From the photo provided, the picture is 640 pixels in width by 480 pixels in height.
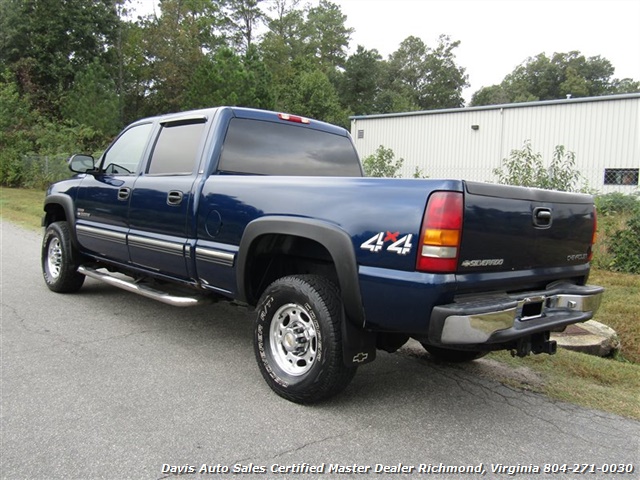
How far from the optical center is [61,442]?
2883 mm

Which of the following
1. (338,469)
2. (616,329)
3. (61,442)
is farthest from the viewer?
(616,329)

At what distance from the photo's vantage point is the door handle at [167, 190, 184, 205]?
4.24m

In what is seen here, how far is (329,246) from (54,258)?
4639mm

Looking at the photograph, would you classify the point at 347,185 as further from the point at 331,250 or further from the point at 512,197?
the point at 512,197

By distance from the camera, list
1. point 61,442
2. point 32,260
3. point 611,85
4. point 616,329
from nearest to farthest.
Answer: point 61,442, point 616,329, point 32,260, point 611,85

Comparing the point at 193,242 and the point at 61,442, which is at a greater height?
the point at 193,242

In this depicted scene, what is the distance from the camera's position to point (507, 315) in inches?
112

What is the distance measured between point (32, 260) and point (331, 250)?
285 inches

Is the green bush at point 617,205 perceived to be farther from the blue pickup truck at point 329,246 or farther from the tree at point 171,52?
the tree at point 171,52

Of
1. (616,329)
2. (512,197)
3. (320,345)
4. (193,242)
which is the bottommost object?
(616,329)

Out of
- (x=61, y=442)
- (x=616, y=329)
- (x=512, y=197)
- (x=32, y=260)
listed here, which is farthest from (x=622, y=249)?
(x=32, y=260)

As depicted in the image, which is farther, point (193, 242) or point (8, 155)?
point (8, 155)

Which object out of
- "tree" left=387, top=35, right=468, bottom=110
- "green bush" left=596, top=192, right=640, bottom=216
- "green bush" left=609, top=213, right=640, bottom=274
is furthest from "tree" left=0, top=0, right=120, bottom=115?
"tree" left=387, top=35, right=468, bottom=110

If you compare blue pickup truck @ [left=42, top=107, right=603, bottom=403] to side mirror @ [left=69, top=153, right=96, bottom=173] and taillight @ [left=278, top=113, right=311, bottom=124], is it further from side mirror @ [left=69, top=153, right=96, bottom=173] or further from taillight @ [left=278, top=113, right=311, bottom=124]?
side mirror @ [left=69, top=153, right=96, bottom=173]
